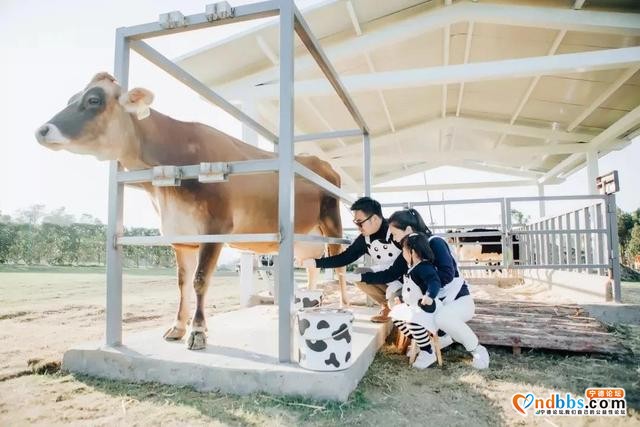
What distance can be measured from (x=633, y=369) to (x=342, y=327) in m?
1.82

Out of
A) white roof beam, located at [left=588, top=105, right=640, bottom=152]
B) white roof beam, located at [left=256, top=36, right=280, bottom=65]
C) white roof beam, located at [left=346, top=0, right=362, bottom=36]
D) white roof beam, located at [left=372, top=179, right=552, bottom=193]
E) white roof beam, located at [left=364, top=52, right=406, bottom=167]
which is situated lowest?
white roof beam, located at [left=372, top=179, right=552, bottom=193]

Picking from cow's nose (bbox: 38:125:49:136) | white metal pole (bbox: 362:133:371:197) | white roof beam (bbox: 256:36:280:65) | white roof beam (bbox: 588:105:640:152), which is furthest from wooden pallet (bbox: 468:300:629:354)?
white roof beam (bbox: 588:105:640:152)

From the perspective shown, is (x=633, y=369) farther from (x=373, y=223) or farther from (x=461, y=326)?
(x=373, y=223)

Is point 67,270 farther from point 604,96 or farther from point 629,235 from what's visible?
point 629,235

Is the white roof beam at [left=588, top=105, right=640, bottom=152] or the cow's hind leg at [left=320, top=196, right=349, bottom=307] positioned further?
the white roof beam at [left=588, top=105, right=640, bottom=152]

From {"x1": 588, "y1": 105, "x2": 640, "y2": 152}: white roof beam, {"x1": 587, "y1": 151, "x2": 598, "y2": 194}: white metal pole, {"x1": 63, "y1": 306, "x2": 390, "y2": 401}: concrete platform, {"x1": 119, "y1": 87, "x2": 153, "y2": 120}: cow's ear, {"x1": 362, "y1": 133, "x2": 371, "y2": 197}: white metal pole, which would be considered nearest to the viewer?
{"x1": 63, "y1": 306, "x2": 390, "y2": 401}: concrete platform

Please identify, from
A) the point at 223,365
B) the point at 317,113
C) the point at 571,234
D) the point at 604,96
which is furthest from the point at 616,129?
the point at 223,365

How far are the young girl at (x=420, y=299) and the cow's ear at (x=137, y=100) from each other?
5.59ft

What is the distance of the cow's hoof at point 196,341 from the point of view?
2191 mm

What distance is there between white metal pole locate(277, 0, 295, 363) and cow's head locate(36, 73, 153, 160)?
88cm

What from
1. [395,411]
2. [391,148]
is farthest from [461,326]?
[391,148]

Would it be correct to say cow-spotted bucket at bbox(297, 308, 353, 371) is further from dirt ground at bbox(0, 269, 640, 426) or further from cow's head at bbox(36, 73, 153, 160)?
cow's head at bbox(36, 73, 153, 160)

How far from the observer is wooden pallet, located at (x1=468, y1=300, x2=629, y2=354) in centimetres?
270

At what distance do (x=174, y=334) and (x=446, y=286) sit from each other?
164cm
